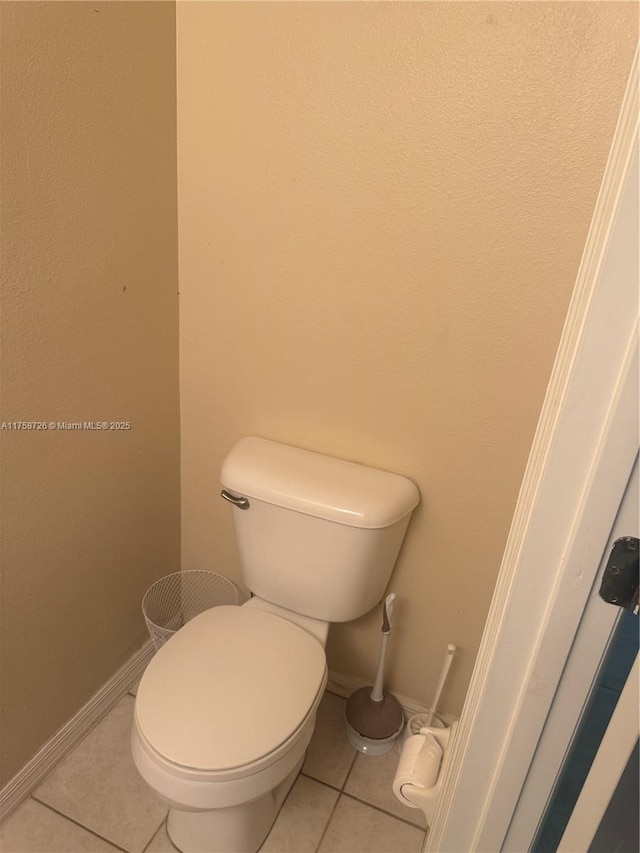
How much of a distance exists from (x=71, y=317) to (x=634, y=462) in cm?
105

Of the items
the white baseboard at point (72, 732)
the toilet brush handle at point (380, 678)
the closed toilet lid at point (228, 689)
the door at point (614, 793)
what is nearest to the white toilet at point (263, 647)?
the closed toilet lid at point (228, 689)

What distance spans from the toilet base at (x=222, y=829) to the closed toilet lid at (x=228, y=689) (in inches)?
7.6

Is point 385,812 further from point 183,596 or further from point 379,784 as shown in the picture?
point 183,596

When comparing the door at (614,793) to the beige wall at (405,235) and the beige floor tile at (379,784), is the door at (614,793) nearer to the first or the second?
the beige wall at (405,235)

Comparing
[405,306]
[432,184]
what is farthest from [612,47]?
[405,306]

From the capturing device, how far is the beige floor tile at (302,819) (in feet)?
4.20

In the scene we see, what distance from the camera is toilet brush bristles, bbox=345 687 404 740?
149 cm

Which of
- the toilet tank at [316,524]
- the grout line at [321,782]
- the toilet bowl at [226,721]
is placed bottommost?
the grout line at [321,782]

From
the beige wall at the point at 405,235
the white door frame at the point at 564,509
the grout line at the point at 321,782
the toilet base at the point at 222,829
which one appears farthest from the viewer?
the grout line at the point at 321,782

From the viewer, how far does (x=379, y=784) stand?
1426 mm

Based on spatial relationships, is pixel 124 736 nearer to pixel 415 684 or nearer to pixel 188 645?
pixel 188 645

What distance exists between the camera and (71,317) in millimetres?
1128

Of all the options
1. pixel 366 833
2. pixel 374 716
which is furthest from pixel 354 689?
pixel 366 833

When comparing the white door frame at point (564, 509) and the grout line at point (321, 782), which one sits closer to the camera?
the white door frame at point (564, 509)
